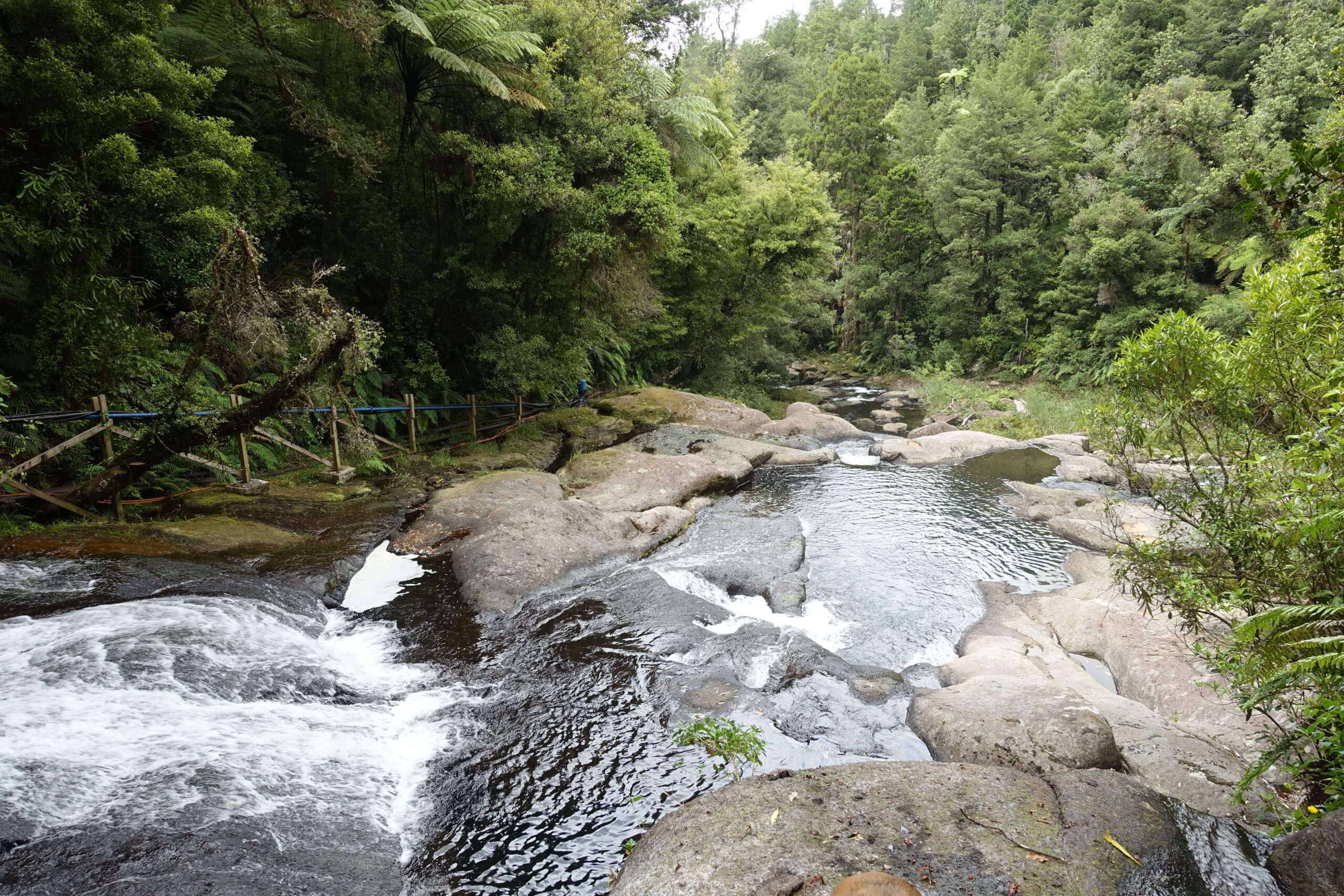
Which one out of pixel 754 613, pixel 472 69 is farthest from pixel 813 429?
pixel 472 69

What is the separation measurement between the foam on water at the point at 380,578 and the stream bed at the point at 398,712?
0.05 metres

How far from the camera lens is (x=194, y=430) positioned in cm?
752

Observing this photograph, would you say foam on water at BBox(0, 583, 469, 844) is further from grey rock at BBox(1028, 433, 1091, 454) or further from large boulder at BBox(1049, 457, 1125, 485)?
grey rock at BBox(1028, 433, 1091, 454)

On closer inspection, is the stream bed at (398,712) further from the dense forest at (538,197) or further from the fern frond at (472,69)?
the fern frond at (472,69)

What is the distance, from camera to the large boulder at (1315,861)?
10.4 ft

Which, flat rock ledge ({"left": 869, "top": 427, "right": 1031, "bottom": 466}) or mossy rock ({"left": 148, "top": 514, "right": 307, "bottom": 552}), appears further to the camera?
flat rock ledge ({"left": 869, "top": 427, "right": 1031, "bottom": 466})

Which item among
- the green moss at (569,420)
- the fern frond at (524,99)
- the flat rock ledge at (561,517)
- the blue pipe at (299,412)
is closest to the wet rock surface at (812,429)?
the flat rock ledge at (561,517)

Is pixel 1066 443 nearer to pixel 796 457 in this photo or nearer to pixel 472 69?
pixel 796 457

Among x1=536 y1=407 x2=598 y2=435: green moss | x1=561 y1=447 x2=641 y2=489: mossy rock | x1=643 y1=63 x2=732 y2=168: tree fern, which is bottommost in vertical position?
x1=561 y1=447 x2=641 y2=489: mossy rock

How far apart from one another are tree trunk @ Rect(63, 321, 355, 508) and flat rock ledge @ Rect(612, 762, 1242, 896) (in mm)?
6381

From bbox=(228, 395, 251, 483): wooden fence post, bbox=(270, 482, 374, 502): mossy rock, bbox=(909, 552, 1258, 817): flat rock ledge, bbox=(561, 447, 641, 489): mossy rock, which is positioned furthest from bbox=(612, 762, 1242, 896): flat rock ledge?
bbox=(561, 447, 641, 489): mossy rock

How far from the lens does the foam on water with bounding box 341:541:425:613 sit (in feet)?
25.6

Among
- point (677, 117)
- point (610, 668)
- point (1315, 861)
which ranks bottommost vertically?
point (610, 668)

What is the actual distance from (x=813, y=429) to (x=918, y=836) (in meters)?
16.5
